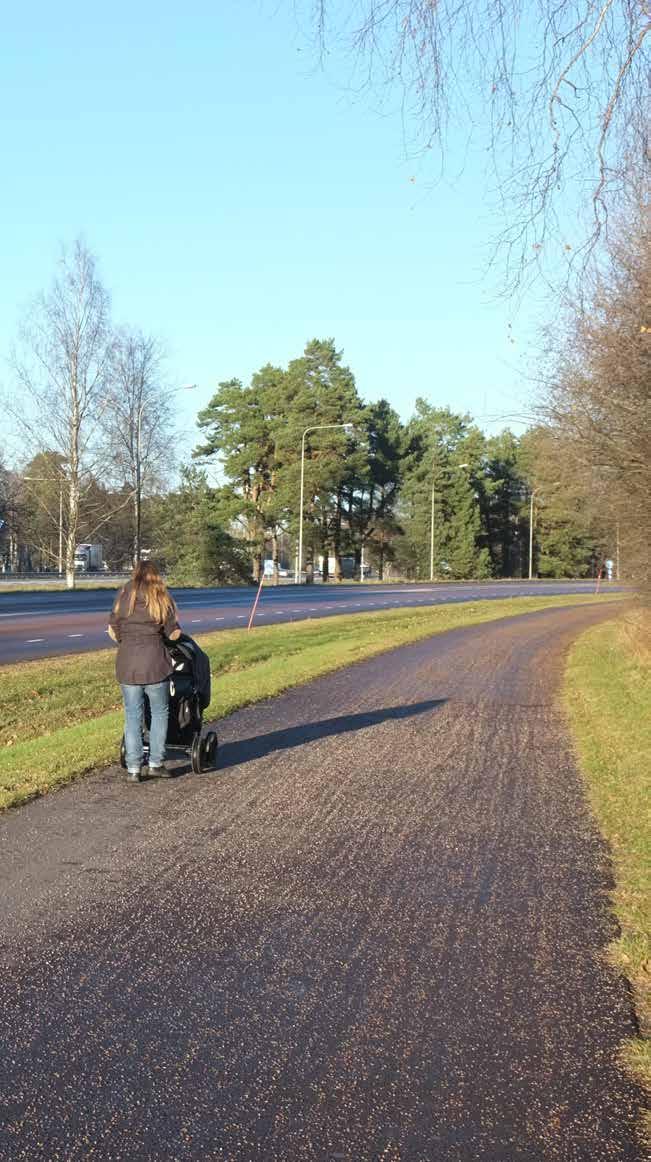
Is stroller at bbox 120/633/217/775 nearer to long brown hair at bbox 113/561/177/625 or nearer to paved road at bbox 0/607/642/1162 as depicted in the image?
paved road at bbox 0/607/642/1162

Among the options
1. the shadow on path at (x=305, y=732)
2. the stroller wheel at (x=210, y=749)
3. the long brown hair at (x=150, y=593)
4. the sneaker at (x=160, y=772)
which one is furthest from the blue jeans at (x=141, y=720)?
the shadow on path at (x=305, y=732)

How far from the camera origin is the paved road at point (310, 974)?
3395mm

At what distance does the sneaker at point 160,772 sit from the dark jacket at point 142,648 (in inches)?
30.1

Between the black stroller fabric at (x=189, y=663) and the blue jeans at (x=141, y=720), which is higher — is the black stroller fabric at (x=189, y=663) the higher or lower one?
the higher one

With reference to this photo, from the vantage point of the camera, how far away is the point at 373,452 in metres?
93.8

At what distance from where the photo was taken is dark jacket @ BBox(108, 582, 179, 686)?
8.62 metres

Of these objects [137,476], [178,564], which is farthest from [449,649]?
[178,564]

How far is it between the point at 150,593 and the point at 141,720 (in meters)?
1.00

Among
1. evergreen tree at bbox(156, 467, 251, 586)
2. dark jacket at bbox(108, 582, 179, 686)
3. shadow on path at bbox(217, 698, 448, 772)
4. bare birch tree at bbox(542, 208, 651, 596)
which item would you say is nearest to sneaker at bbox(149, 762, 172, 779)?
shadow on path at bbox(217, 698, 448, 772)

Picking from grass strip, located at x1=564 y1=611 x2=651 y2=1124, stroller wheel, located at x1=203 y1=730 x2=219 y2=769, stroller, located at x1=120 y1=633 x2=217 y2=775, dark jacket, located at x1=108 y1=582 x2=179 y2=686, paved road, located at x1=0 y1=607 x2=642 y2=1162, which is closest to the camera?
paved road, located at x1=0 y1=607 x2=642 y2=1162

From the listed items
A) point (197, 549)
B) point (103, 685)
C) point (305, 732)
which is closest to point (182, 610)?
point (103, 685)

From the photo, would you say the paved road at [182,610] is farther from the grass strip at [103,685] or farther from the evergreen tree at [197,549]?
the evergreen tree at [197,549]

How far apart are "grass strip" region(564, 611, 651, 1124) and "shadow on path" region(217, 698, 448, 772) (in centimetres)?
199

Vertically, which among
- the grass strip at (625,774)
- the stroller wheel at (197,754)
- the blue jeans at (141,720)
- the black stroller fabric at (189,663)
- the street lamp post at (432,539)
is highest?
the street lamp post at (432,539)
